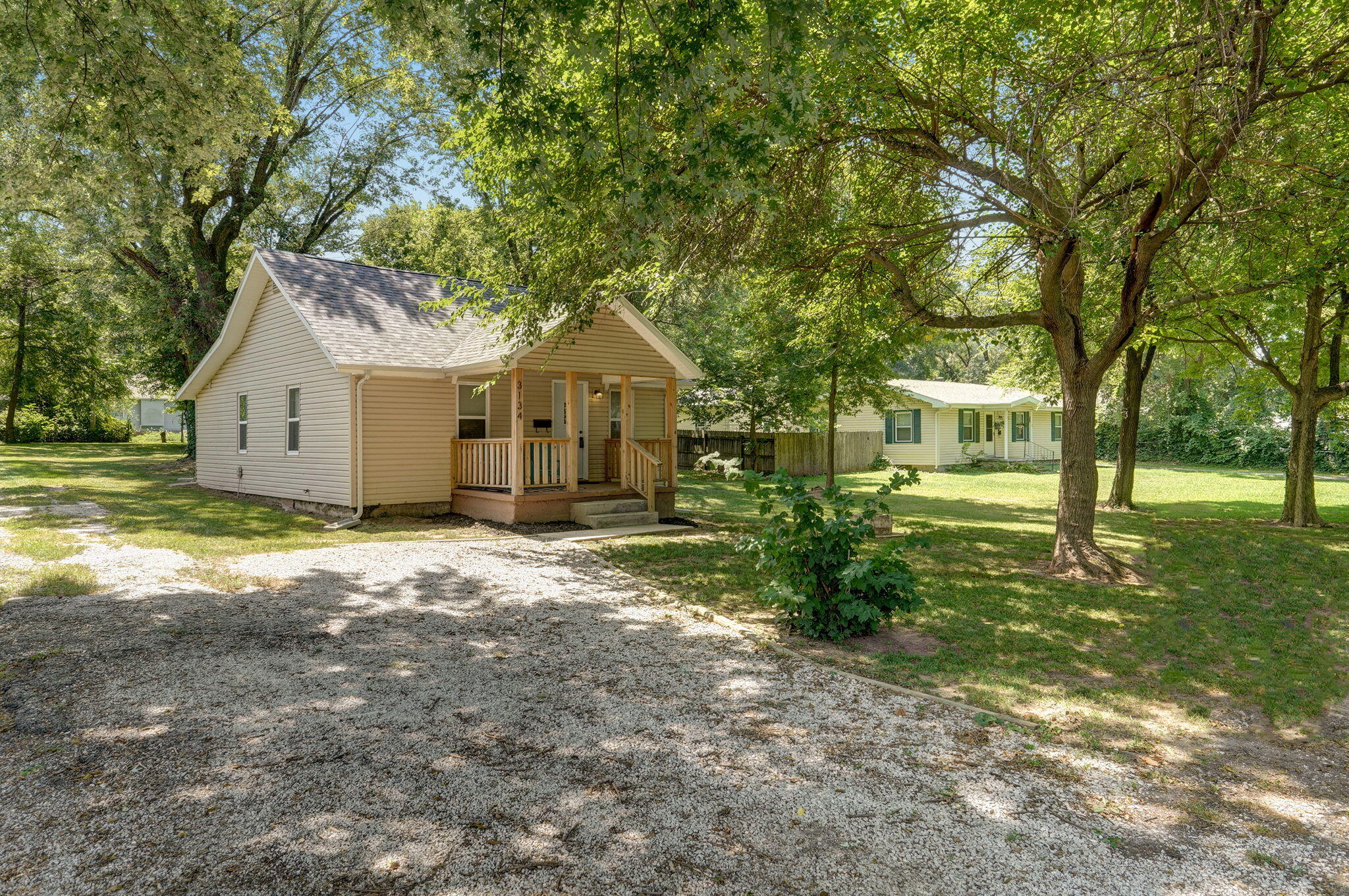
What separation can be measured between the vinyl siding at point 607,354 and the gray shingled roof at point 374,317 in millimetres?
1129

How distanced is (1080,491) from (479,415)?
1056cm

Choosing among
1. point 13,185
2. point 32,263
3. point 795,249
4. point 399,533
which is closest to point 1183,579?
point 795,249

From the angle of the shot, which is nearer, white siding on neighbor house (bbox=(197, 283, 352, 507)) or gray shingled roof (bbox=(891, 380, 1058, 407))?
white siding on neighbor house (bbox=(197, 283, 352, 507))

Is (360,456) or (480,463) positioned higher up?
(360,456)

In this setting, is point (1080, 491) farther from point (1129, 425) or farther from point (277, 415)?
point (277, 415)

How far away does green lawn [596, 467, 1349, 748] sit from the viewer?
17.0 ft

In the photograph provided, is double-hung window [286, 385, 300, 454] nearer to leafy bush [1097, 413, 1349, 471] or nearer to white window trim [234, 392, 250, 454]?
white window trim [234, 392, 250, 454]

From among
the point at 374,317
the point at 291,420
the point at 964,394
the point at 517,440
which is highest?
the point at 374,317

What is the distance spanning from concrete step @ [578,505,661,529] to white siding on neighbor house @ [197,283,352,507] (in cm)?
442

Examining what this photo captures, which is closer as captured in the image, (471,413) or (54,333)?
(471,413)

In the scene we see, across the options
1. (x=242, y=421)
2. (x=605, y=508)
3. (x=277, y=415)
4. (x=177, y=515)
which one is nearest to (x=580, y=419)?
(x=605, y=508)

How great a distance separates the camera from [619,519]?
43.2 ft

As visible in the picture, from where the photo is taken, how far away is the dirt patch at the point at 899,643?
6.17 m

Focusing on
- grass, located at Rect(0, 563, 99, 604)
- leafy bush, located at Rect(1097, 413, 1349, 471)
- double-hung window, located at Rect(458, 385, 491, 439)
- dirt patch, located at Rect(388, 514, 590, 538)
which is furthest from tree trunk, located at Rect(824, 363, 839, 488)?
leafy bush, located at Rect(1097, 413, 1349, 471)
